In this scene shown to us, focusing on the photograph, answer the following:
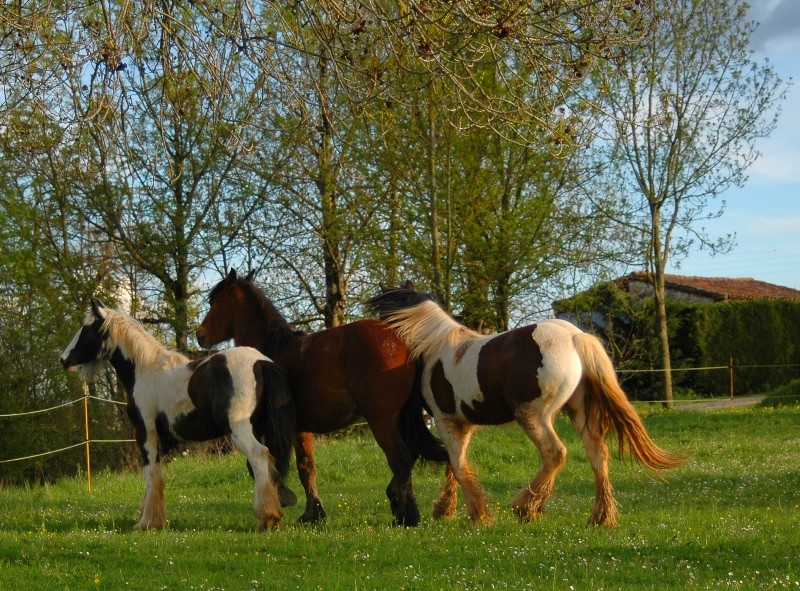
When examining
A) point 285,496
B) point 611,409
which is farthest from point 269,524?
point 611,409

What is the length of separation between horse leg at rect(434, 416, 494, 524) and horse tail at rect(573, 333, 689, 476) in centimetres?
120

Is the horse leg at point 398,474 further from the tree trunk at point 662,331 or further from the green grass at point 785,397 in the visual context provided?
the tree trunk at point 662,331

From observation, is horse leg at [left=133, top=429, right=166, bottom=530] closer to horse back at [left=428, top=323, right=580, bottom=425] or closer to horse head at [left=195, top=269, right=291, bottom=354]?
horse head at [left=195, top=269, right=291, bottom=354]

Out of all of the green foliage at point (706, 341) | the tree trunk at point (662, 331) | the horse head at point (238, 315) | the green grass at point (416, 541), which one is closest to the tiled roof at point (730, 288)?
the green foliage at point (706, 341)

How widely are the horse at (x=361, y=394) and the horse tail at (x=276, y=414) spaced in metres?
0.46

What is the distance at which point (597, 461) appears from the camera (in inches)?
339

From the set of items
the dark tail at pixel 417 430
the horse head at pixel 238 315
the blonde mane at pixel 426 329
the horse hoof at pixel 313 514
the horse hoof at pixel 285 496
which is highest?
the horse head at pixel 238 315

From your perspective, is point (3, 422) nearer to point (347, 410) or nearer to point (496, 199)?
point (496, 199)

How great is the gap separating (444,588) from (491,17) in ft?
15.3

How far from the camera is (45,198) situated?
902 inches

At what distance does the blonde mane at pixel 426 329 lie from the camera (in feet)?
30.6

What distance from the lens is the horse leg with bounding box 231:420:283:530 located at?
8.94 meters

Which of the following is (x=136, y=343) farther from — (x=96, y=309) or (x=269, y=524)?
(x=269, y=524)

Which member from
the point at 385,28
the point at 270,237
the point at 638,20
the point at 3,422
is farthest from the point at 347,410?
the point at 270,237
